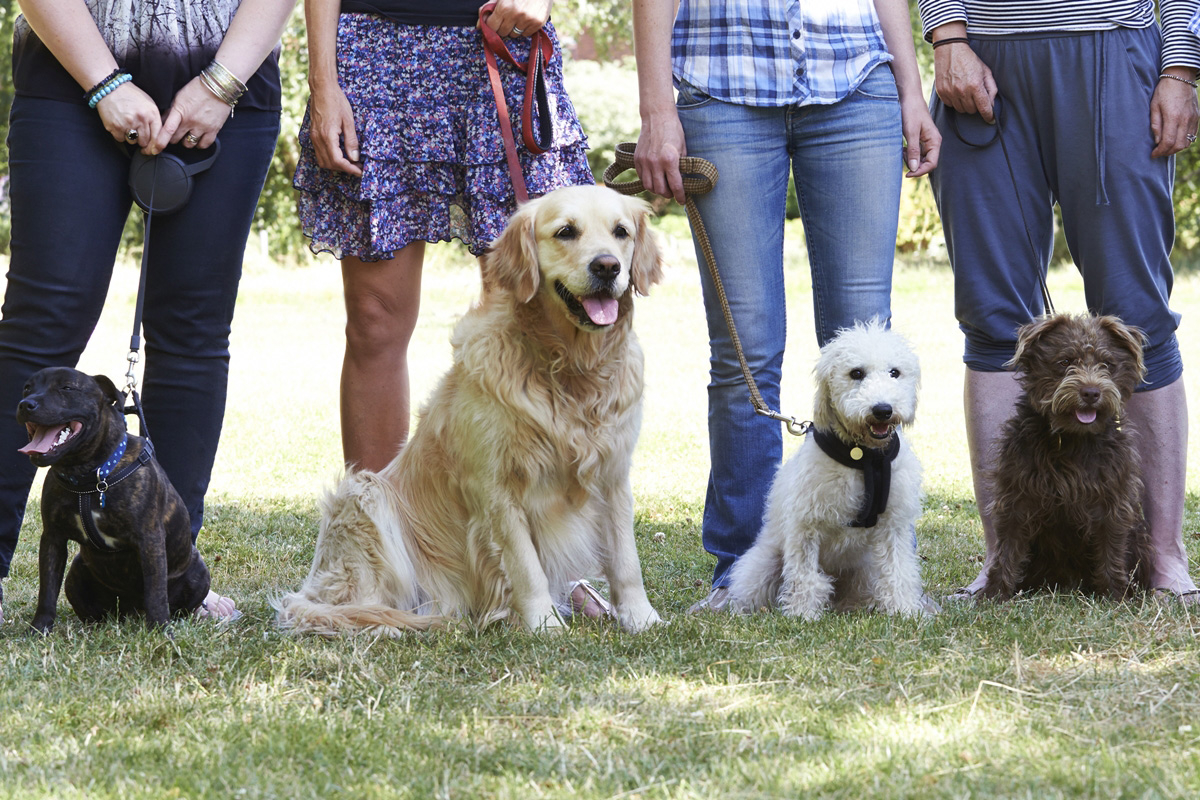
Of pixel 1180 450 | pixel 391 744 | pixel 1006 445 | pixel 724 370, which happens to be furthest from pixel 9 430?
pixel 1180 450

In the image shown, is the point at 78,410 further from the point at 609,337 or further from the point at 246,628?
the point at 609,337

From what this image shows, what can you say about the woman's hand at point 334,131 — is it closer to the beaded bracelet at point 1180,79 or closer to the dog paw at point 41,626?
the dog paw at point 41,626

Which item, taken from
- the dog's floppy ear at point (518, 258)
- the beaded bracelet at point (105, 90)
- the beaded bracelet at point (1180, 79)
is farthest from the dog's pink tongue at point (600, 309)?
the beaded bracelet at point (1180, 79)

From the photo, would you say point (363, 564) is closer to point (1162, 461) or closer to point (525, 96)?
point (525, 96)

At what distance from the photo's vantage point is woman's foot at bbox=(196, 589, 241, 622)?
11.9ft

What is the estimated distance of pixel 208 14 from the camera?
140 inches

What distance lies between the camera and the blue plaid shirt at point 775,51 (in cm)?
371

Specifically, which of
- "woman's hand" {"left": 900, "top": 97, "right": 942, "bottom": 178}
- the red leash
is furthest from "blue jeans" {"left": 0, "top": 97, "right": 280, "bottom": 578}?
"woman's hand" {"left": 900, "top": 97, "right": 942, "bottom": 178}

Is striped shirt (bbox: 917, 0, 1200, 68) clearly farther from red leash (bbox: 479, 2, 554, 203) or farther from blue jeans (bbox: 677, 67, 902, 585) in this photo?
red leash (bbox: 479, 2, 554, 203)

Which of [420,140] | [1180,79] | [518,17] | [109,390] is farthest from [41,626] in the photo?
[1180,79]

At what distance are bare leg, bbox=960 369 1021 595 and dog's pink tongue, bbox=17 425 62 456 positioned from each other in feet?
9.39

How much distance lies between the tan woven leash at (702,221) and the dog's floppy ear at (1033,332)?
697 millimetres

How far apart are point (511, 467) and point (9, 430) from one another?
1.42m

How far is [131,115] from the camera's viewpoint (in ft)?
10.8
